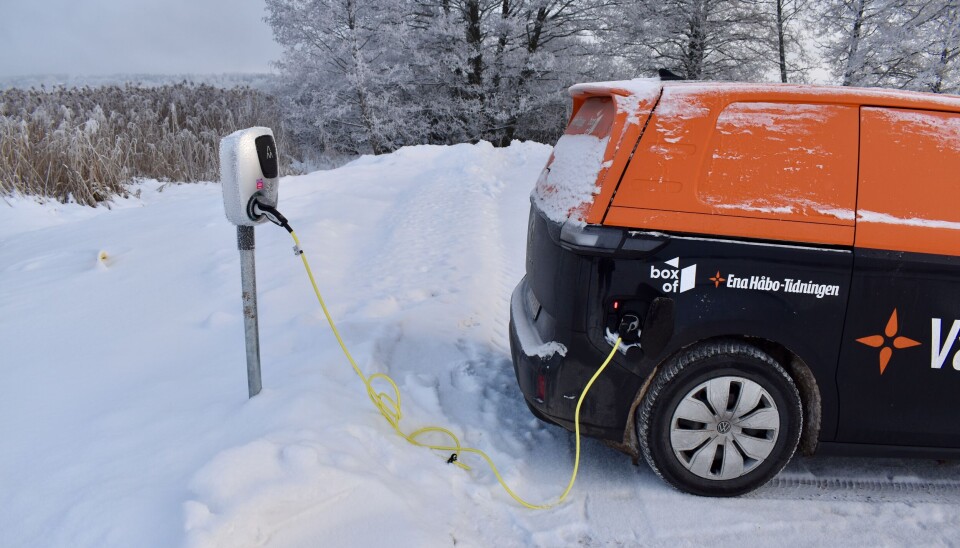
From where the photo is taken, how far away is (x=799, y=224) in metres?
2.87

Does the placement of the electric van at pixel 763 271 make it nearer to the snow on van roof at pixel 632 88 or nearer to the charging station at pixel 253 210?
the snow on van roof at pixel 632 88

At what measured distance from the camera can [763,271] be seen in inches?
114

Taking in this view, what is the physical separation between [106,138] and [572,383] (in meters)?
10.0

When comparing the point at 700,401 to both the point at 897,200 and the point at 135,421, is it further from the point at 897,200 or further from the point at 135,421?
the point at 135,421

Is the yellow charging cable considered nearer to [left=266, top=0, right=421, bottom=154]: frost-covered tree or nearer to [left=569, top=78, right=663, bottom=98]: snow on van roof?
[left=569, top=78, right=663, bottom=98]: snow on van roof

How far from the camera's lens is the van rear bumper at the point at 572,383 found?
306 cm

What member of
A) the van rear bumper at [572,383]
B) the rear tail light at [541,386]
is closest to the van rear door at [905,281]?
the van rear bumper at [572,383]

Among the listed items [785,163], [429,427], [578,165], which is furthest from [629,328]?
[429,427]

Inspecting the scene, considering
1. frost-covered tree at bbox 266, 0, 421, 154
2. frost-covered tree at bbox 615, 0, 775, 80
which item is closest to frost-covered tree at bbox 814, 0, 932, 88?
frost-covered tree at bbox 615, 0, 775, 80

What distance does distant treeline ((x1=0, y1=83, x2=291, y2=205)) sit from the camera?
368 inches

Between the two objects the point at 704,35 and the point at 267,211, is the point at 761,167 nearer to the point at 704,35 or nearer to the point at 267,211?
the point at 267,211

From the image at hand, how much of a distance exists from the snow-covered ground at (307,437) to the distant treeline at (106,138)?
329 cm

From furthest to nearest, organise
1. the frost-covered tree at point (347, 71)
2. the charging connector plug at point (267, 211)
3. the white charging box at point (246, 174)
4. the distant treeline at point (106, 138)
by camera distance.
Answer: the frost-covered tree at point (347, 71) < the distant treeline at point (106, 138) < the charging connector plug at point (267, 211) < the white charging box at point (246, 174)

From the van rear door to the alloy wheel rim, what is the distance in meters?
0.39
